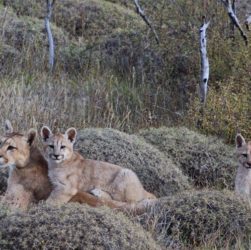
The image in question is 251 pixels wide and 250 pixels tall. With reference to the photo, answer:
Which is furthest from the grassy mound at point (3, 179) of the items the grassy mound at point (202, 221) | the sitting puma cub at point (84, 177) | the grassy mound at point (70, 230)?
the grassy mound at point (70, 230)

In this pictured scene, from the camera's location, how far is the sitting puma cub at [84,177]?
32.9ft

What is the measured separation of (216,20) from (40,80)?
392 centimetres

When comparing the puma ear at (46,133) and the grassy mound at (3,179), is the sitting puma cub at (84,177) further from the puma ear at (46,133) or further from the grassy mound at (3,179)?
the grassy mound at (3,179)

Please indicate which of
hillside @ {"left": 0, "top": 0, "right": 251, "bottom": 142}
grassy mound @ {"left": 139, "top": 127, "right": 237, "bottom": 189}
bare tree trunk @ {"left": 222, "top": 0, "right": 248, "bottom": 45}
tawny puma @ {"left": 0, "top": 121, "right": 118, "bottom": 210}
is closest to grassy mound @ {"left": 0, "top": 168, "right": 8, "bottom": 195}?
tawny puma @ {"left": 0, "top": 121, "right": 118, "bottom": 210}

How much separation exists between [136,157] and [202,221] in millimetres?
3117

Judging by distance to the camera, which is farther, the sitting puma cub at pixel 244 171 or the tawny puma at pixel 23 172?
the sitting puma cub at pixel 244 171

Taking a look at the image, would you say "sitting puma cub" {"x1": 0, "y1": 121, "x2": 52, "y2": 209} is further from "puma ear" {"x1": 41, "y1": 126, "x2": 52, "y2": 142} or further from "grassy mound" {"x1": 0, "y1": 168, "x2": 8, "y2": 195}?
"grassy mound" {"x1": 0, "y1": 168, "x2": 8, "y2": 195}

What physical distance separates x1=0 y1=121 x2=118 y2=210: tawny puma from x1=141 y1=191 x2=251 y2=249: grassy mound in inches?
44.6

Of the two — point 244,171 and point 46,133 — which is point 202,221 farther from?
point 46,133

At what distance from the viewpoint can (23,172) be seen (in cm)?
996

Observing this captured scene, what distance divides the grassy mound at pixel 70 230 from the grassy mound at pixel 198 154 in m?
4.52

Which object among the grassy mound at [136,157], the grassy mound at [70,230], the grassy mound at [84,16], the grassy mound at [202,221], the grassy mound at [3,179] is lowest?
the grassy mound at [3,179]

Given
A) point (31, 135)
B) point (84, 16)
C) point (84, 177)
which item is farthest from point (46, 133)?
point (84, 16)

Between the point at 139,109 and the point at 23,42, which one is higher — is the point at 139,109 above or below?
below
